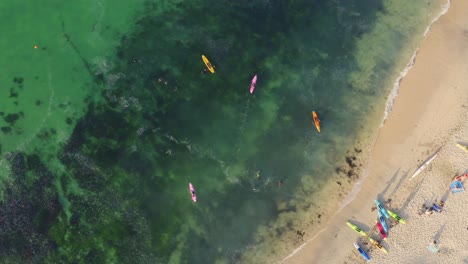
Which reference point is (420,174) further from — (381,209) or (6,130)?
(6,130)

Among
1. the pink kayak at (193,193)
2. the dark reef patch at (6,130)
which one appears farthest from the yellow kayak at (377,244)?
the dark reef patch at (6,130)

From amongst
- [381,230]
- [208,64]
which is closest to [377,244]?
[381,230]

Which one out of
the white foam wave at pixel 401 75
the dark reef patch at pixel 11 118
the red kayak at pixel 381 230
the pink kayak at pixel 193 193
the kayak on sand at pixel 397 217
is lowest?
the pink kayak at pixel 193 193

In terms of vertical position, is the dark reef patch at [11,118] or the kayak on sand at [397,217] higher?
the kayak on sand at [397,217]

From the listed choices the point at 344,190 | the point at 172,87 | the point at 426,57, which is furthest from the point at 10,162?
the point at 426,57

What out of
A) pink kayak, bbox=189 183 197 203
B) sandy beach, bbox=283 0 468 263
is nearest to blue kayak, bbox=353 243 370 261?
sandy beach, bbox=283 0 468 263

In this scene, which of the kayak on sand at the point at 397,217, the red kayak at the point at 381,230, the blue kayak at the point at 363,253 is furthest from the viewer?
the kayak on sand at the point at 397,217

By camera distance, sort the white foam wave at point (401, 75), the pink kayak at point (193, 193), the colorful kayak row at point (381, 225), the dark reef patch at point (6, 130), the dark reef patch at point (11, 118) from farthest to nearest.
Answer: the white foam wave at point (401, 75), the dark reef patch at point (11, 118), the dark reef patch at point (6, 130), the pink kayak at point (193, 193), the colorful kayak row at point (381, 225)

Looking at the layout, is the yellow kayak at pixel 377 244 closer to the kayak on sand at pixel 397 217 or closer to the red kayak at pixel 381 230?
the red kayak at pixel 381 230
